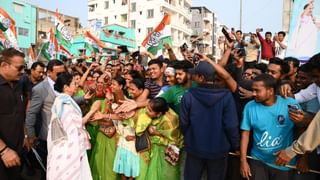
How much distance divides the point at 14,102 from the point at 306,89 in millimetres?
3401

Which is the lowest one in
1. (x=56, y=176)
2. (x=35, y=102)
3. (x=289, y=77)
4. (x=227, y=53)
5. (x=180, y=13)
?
(x=56, y=176)

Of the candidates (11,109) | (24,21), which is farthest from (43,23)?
(11,109)

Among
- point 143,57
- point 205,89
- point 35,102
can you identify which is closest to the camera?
point 205,89

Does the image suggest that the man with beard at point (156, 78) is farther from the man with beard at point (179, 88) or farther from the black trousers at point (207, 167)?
the black trousers at point (207, 167)

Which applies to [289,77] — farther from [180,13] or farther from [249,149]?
[180,13]

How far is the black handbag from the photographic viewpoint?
434cm

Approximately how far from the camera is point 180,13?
1971 inches

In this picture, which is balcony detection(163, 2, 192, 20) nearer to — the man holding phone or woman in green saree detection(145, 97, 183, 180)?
the man holding phone

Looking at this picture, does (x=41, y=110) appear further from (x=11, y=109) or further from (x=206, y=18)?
(x=206, y=18)

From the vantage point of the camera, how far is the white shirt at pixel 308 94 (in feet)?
11.9

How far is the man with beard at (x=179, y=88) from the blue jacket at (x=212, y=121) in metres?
0.76

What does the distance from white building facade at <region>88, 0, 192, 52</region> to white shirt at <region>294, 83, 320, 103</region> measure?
1587 inches

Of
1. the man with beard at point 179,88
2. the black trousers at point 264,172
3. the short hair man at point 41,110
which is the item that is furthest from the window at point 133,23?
the black trousers at point 264,172

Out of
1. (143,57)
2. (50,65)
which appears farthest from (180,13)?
(50,65)
